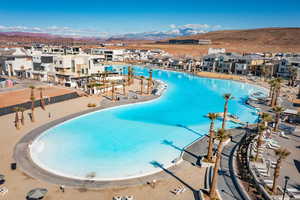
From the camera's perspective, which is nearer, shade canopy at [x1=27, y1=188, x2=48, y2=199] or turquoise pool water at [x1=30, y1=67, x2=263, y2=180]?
shade canopy at [x1=27, y1=188, x2=48, y2=199]

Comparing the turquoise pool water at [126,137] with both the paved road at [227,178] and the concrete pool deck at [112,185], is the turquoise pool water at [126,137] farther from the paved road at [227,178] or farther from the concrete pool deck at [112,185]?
the paved road at [227,178]

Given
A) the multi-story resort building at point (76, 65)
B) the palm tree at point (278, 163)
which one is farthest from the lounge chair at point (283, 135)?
the multi-story resort building at point (76, 65)

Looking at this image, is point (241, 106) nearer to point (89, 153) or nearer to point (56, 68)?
point (89, 153)

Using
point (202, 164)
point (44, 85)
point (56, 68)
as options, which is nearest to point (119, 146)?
point (202, 164)

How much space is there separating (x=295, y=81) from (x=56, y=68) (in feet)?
240

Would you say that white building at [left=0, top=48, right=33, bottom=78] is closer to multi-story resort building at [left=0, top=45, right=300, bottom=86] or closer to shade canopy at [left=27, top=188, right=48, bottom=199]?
multi-story resort building at [left=0, top=45, right=300, bottom=86]

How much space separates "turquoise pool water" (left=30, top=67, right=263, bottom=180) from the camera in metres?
22.1

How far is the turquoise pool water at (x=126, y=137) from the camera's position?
22.1 m

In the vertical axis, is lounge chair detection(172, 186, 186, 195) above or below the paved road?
below

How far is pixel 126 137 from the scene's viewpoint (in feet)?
98.1

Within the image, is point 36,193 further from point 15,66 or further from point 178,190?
point 15,66

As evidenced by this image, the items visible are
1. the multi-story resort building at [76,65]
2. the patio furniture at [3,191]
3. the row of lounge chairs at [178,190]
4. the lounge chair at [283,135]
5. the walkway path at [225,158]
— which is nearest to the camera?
the patio furniture at [3,191]

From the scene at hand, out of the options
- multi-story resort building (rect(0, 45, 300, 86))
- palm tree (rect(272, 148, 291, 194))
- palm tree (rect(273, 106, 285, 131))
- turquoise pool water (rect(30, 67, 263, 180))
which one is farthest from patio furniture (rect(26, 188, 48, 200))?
multi-story resort building (rect(0, 45, 300, 86))

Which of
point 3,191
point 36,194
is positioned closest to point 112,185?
point 36,194
